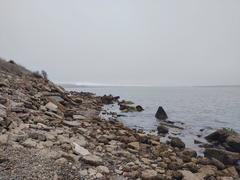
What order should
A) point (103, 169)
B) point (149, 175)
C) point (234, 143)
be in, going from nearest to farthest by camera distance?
point (103, 169), point (149, 175), point (234, 143)

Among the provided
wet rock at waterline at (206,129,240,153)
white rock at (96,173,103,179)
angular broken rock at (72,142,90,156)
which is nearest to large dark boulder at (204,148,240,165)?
wet rock at waterline at (206,129,240,153)

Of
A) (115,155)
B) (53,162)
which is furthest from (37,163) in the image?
(115,155)

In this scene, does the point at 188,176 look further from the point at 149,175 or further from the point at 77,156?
the point at 77,156

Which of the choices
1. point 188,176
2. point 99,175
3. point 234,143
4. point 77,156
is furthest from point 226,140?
point 99,175

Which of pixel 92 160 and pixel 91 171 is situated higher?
pixel 92 160

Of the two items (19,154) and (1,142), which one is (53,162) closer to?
(19,154)

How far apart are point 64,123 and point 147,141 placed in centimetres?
467

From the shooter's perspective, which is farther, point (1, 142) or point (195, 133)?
point (195, 133)

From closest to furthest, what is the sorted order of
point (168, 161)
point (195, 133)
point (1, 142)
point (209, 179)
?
point (1, 142) < point (209, 179) < point (168, 161) < point (195, 133)

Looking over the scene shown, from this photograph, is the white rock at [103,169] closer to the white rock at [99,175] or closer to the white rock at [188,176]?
the white rock at [99,175]

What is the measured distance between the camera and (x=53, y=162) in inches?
325

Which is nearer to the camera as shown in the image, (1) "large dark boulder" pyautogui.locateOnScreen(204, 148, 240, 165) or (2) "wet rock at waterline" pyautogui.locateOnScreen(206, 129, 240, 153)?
(1) "large dark boulder" pyautogui.locateOnScreen(204, 148, 240, 165)

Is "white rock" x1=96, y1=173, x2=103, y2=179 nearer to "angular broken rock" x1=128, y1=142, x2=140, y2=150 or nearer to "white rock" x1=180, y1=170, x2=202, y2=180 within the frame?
"white rock" x1=180, y1=170, x2=202, y2=180

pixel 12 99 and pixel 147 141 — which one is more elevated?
pixel 12 99
